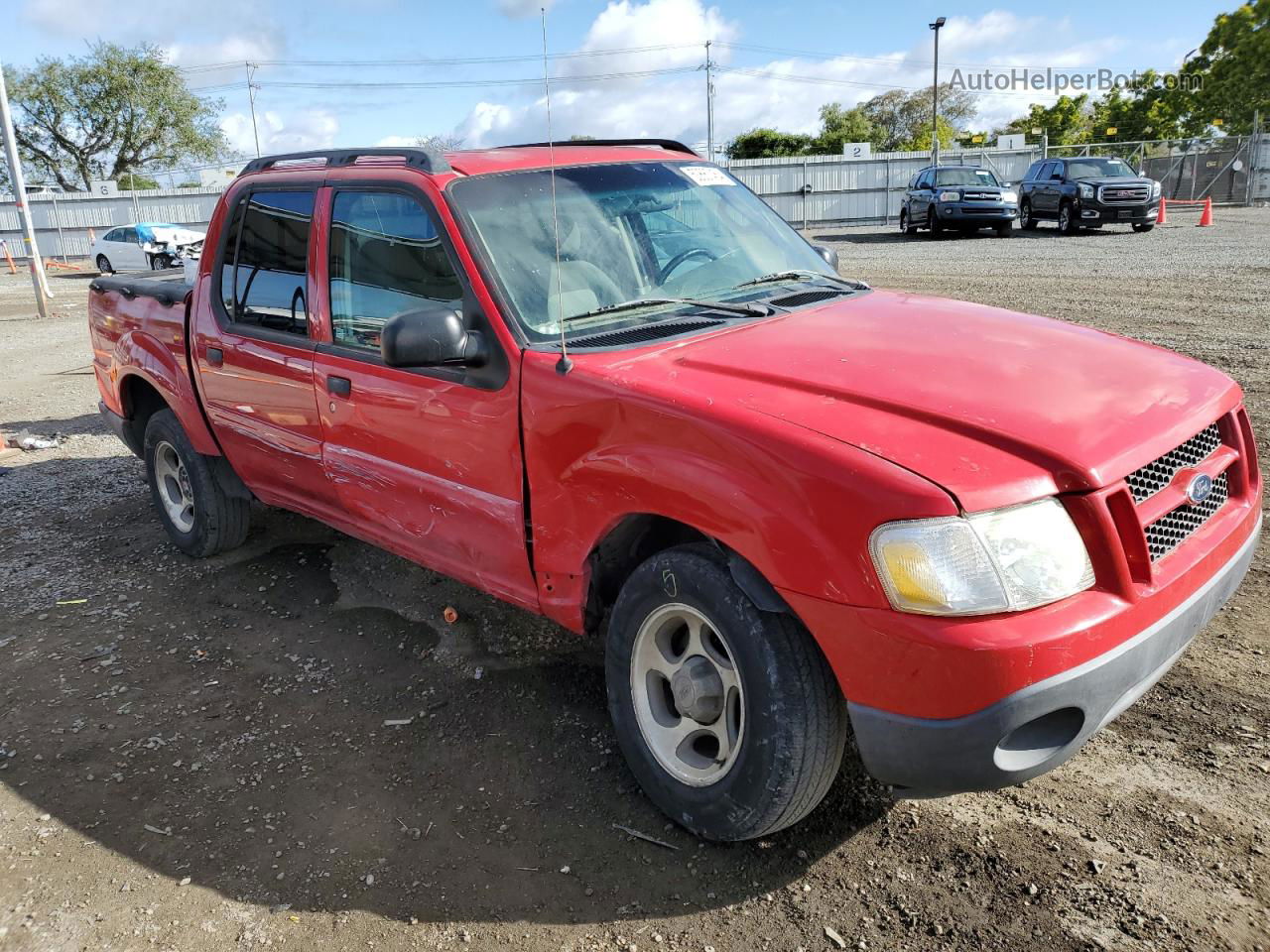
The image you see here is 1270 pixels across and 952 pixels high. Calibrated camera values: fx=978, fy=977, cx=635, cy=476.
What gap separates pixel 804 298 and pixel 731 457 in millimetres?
1392

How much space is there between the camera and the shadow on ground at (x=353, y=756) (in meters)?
2.79

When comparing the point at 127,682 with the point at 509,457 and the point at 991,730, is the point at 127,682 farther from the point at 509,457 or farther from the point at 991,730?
the point at 991,730

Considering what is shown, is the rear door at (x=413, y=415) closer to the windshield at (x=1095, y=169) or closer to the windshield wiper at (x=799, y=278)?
the windshield wiper at (x=799, y=278)

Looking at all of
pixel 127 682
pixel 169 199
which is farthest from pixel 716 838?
pixel 169 199

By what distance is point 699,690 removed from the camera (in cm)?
274

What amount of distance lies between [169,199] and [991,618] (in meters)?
41.8

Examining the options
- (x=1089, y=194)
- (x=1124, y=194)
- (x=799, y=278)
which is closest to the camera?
(x=799, y=278)

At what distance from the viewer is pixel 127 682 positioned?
4.08m

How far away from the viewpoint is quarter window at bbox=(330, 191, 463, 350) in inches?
133

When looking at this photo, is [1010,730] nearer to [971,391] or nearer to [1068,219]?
[971,391]

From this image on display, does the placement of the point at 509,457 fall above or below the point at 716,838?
above

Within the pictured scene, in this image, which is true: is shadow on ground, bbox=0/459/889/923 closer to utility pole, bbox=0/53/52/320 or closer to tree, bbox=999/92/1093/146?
→ utility pole, bbox=0/53/52/320

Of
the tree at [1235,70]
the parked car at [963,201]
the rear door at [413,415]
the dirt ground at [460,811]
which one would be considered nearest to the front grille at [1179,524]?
the dirt ground at [460,811]

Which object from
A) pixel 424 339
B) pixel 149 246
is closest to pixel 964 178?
pixel 149 246
